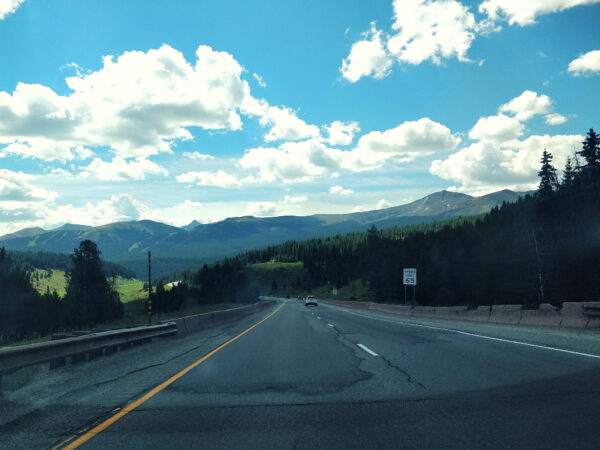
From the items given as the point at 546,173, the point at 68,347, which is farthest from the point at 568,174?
the point at 68,347

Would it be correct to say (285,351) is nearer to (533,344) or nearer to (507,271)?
(533,344)

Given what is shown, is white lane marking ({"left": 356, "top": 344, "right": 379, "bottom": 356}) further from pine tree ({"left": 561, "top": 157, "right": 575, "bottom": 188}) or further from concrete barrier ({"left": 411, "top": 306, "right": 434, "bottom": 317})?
pine tree ({"left": 561, "top": 157, "right": 575, "bottom": 188})

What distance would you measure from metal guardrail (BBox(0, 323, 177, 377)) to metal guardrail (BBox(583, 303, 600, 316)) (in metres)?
14.7

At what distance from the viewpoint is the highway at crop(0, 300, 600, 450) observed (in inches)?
189

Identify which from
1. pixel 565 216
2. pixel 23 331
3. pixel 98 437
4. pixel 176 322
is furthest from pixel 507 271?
pixel 23 331

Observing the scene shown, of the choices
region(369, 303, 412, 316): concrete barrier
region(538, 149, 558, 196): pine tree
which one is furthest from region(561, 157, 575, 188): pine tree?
region(369, 303, 412, 316): concrete barrier

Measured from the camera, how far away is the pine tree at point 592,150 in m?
73.8

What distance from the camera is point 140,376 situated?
9031 millimetres

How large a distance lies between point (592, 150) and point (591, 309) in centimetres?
7157

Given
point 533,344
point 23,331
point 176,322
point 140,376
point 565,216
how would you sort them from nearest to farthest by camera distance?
point 140,376 → point 533,344 → point 176,322 → point 565,216 → point 23,331

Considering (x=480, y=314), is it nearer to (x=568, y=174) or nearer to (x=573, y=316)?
(x=573, y=316)

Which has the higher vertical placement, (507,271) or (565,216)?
(565,216)

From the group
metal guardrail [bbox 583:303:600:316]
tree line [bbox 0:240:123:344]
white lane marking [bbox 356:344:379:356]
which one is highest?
metal guardrail [bbox 583:303:600:316]

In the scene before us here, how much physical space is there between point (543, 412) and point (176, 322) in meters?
15.7
